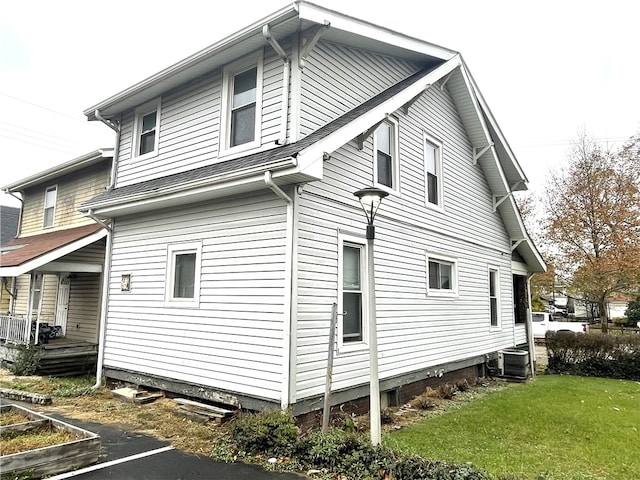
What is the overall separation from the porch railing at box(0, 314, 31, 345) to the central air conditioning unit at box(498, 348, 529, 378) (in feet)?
40.8

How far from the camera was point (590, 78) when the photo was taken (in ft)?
64.1

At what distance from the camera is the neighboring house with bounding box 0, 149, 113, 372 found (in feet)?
35.1

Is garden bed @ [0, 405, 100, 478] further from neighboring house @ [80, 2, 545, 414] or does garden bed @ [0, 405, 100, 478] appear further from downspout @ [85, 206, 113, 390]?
downspout @ [85, 206, 113, 390]

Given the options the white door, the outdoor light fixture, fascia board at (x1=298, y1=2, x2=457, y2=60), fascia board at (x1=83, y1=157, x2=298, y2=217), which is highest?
fascia board at (x1=298, y1=2, x2=457, y2=60)

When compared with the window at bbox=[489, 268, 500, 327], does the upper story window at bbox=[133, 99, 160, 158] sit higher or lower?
higher

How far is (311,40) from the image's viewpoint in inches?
254

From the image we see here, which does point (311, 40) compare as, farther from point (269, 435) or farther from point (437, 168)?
point (269, 435)

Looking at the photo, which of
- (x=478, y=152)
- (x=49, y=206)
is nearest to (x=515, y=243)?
(x=478, y=152)

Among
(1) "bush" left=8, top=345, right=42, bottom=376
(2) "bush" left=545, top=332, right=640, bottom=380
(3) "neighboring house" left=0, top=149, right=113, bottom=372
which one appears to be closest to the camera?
(1) "bush" left=8, top=345, right=42, bottom=376

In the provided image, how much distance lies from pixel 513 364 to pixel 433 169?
20.1 ft

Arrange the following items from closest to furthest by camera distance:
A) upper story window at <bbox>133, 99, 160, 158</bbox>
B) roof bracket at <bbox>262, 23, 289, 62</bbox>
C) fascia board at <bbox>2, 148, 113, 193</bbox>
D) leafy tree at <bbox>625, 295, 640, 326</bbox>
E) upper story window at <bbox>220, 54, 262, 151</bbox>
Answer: roof bracket at <bbox>262, 23, 289, 62</bbox>, upper story window at <bbox>220, 54, 262, 151</bbox>, upper story window at <bbox>133, 99, 160, 158</bbox>, fascia board at <bbox>2, 148, 113, 193</bbox>, leafy tree at <bbox>625, 295, 640, 326</bbox>

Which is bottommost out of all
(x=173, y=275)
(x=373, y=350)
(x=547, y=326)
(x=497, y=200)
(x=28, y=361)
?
(x=28, y=361)

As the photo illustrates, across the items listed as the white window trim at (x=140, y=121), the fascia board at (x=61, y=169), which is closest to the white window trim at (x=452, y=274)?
the white window trim at (x=140, y=121)

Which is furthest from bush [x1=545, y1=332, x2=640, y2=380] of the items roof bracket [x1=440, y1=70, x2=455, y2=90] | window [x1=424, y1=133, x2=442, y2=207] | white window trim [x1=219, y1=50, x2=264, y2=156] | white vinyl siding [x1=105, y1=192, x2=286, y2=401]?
white window trim [x1=219, y1=50, x2=264, y2=156]
